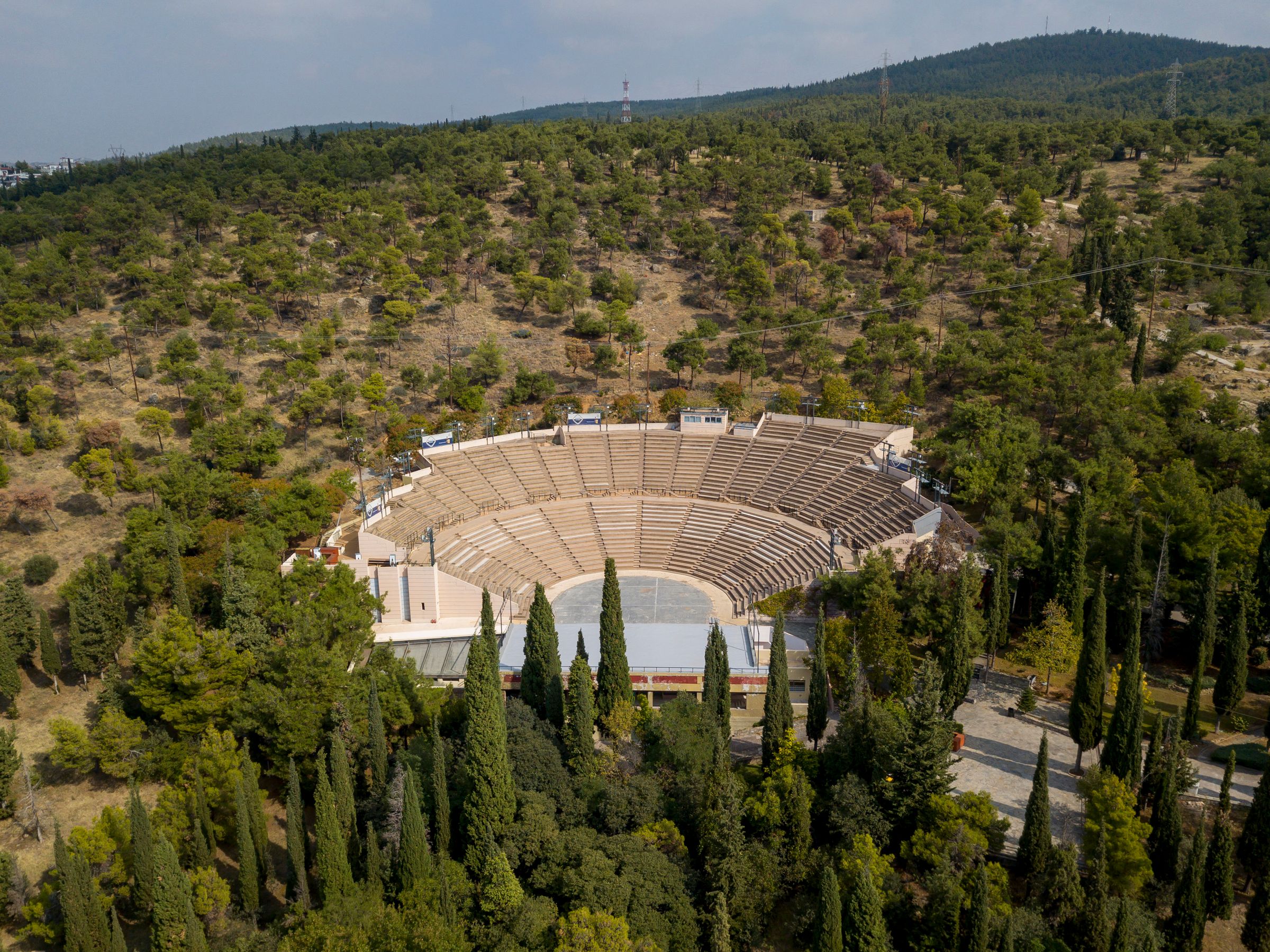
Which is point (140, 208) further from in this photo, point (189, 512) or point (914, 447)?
point (914, 447)

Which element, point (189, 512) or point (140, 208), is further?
point (140, 208)

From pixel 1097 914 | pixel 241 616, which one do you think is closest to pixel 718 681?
pixel 1097 914

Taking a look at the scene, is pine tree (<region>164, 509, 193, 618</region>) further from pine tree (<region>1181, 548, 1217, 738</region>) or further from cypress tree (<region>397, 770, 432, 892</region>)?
pine tree (<region>1181, 548, 1217, 738</region>)

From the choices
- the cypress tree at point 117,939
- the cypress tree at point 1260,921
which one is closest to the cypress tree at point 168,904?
the cypress tree at point 117,939

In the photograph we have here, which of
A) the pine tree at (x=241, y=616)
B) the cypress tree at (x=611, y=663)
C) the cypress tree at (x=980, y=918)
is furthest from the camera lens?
the pine tree at (x=241, y=616)

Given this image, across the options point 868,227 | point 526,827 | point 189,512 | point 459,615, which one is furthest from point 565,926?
point 868,227

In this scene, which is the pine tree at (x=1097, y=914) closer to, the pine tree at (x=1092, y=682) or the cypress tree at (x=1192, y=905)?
the cypress tree at (x=1192, y=905)
